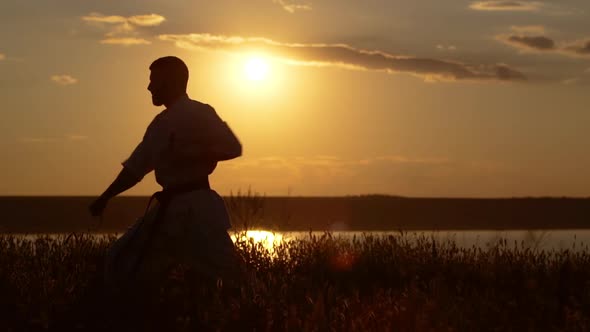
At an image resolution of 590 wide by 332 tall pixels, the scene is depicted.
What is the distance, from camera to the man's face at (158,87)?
8336 mm

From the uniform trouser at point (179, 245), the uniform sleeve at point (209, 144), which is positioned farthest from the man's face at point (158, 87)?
the uniform trouser at point (179, 245)

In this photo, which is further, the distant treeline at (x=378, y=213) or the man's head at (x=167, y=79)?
the distant treeline at (x=378, y=213)

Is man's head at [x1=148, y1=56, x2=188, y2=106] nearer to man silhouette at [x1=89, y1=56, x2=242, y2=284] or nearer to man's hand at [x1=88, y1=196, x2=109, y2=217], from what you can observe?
man silhouette at [x1=89, y1=56, x2=242, y2=284]

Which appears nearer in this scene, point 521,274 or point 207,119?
point 207,119

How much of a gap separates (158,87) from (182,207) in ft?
3.48

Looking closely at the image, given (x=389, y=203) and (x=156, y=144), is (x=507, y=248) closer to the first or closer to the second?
(x=156, y=144)

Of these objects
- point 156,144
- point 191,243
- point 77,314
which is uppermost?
point 156,144

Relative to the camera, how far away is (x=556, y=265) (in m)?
11.4

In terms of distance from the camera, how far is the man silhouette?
819cm

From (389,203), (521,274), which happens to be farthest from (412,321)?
(389,203)

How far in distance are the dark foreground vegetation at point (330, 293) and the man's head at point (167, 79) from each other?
156cm

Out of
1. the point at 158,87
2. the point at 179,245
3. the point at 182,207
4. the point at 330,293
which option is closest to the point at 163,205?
the point at 182,207

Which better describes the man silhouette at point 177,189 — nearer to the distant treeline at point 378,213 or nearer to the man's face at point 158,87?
the man's face at point 158,87

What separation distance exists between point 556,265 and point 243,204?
4011mm
